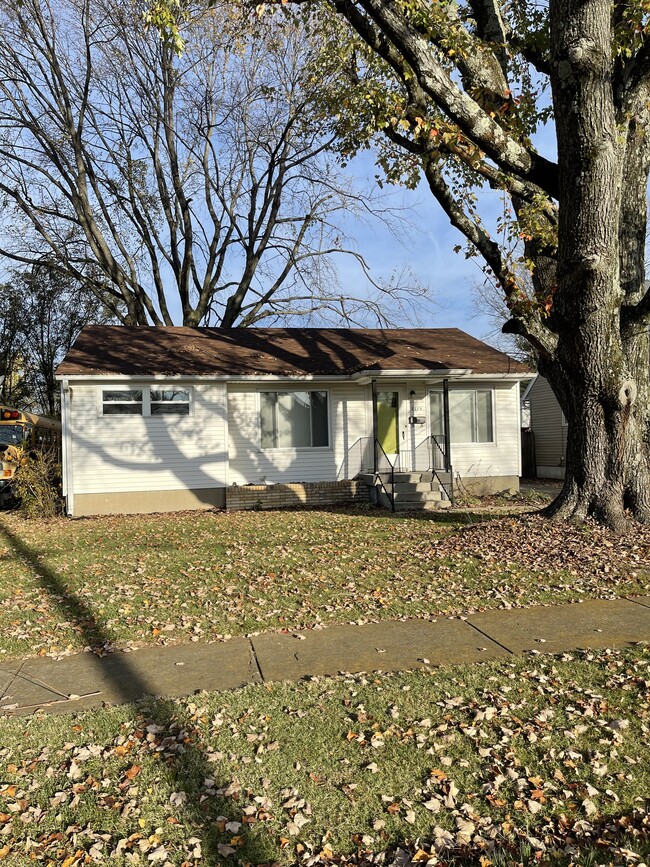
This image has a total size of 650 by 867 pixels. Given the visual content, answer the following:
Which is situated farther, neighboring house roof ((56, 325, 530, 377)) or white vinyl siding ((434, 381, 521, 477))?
white vinyl siding ((434, 381, 521, 477))

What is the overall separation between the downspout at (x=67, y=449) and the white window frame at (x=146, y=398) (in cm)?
65

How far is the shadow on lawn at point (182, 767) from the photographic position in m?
3.00

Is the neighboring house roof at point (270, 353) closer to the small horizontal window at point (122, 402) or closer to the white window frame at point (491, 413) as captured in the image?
the small horizontal window at point (122, 402)

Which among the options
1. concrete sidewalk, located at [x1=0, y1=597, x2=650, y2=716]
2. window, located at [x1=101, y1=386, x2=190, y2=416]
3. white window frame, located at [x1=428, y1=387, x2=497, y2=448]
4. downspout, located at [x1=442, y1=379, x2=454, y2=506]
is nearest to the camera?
concrete sidewalk, located at [x1=0, y1=597, x2=650, y2=716]

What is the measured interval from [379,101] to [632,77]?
3893 millimetres

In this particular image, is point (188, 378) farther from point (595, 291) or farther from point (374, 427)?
point (595, 291)

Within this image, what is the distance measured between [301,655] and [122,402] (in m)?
10.3

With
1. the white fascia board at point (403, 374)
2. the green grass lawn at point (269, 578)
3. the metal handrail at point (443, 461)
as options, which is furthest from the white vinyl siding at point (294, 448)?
the green grass lawn at point (269, 578)

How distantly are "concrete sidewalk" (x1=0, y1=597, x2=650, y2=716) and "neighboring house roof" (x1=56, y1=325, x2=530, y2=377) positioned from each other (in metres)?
9.26

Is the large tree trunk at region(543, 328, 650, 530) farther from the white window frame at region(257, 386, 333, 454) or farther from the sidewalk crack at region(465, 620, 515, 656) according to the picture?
the white window frame at region(257, 386, 333, 454)

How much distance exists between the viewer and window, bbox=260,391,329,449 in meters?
15.6

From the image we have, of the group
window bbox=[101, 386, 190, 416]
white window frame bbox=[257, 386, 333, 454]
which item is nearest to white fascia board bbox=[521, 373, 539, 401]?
white window frame bbox=[257, 386, 333, 454]

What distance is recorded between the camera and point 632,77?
958 centimetres

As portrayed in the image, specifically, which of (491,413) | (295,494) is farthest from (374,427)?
(491,413)
